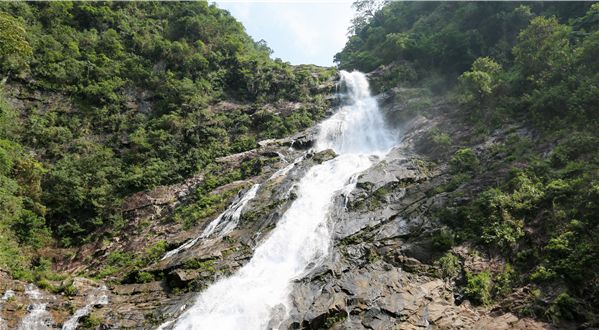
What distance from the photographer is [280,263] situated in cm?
1332

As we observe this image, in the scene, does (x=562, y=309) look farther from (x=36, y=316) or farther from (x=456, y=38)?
(x=456, y=38)

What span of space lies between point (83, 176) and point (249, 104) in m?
12.8

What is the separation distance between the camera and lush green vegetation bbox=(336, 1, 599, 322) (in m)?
10.7

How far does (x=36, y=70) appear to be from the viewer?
24078 mm

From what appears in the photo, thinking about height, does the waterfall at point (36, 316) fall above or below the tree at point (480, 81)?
below

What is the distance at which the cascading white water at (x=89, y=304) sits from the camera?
11.2 metres

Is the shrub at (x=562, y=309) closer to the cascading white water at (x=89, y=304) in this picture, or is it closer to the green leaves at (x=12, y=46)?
the cascading white water at (x=89, y=304)

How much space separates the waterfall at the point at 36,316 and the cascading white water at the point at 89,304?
19.4 inches

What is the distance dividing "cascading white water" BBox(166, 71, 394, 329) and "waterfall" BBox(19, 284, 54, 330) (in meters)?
3.82

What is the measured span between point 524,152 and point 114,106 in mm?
23445

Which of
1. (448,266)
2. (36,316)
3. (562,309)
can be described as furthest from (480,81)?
(36,316)

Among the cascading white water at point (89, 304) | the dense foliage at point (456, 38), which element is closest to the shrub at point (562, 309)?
the cascading white water at point (89, 304)

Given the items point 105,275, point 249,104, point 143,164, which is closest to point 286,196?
point 105,275

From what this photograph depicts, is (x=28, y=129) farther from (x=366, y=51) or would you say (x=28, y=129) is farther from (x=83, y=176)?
(x=366, y=51)
